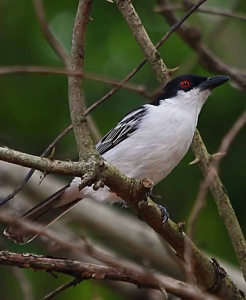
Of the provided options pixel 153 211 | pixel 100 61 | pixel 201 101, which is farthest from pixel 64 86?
pixel 153 211

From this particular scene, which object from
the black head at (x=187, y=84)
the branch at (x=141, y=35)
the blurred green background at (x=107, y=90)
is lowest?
the blurred green background at (x=107, y=90)

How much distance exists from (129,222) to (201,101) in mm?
1552

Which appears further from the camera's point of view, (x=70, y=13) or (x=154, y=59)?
(x=70, y=13)

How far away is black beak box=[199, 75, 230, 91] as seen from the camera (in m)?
4.71

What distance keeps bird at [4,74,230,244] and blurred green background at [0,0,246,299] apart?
1.38 metres

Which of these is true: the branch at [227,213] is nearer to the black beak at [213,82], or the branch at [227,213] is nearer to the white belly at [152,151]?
the white belly at [152,151]

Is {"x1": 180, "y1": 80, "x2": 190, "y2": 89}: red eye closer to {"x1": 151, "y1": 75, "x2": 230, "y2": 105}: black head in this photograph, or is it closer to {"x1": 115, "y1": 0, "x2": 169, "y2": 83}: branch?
{"x1": 151, "y1": 75, "x2": 230, "y2": 105}: black head

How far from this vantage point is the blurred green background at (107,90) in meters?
6.68

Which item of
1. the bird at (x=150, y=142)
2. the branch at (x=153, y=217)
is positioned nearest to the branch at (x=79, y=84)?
the branch at (x=153, y=217)

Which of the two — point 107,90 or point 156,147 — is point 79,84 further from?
point 107,90

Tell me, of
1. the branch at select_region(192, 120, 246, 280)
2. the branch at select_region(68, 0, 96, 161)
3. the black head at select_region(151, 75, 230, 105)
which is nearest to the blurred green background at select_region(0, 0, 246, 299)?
the black head at select_region(151, 75, 230, 105)

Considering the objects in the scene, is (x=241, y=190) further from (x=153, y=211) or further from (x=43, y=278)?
(x=153, y=211)

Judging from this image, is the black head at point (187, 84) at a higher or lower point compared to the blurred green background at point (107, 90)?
higher

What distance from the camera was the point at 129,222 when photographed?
6363 mm
